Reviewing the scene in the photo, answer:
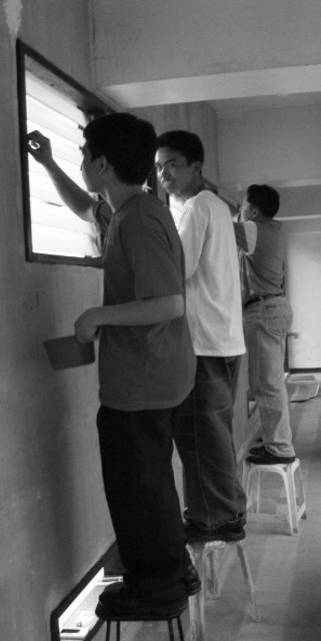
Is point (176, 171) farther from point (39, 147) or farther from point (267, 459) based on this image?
point (267, 459)

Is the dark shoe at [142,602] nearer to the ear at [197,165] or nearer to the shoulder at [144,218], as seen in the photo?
the shoulder at [144,218]

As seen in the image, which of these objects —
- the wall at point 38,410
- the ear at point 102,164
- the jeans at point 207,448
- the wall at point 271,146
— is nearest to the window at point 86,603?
the wall at point 38,410

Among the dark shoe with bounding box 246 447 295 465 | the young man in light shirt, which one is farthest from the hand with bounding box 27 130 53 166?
the dark shoe with bounding box 246 447 295 465

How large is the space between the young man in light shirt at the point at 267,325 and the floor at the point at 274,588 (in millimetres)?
360

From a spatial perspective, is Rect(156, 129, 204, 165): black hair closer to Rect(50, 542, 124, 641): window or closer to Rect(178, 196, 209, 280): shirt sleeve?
Rect(178, 196, 209, 280): shirt sleeve

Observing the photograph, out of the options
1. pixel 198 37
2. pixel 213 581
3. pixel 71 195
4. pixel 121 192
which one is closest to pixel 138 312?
pixel 121 192

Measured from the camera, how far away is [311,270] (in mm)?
11133

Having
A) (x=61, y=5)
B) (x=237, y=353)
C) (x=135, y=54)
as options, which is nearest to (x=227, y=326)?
(x=237, y=353)

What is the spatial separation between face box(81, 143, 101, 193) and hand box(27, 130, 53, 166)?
19cm

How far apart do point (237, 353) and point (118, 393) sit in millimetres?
759

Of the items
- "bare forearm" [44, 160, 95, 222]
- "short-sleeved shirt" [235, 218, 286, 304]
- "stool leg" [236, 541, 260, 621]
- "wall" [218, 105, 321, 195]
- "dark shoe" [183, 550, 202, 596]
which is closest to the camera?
"dark shoe" [183, 550, 202, 596]

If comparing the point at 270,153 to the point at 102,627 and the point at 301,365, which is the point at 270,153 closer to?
the point at 102,627

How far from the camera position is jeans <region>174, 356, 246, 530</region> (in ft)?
8.45

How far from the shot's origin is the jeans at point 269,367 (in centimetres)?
387
